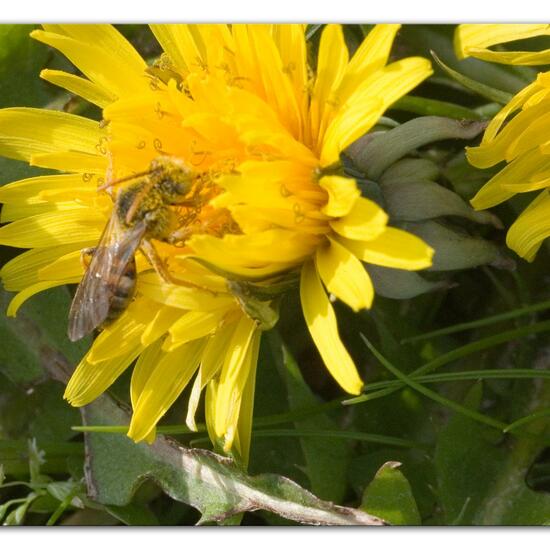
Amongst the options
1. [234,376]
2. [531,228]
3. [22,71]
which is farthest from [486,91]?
[22,71]

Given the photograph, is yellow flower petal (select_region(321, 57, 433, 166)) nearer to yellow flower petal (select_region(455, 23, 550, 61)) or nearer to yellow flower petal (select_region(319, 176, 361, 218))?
yellow flower petal (select_region(319, 176, 361, 218))

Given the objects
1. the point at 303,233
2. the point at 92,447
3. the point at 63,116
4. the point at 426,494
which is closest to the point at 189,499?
the point at 92,447

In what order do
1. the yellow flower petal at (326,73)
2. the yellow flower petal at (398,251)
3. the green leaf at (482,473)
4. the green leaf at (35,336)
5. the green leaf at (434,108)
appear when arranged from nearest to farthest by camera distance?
the yellow flower petal at (398,251), the yellow flower petal at (326,73), the green leaf at (482,473), the green leaf at (434,108), the green leaf at (35,336)

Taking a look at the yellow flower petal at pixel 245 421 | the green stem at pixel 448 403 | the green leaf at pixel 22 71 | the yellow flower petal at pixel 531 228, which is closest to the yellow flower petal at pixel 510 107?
the yellow flower petal at pixel 531 228

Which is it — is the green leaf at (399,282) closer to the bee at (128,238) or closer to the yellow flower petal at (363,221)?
the yellow flower petal at (363,221)

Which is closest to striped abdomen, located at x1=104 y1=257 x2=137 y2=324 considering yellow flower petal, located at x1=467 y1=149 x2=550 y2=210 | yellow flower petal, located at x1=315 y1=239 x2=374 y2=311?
yellow flower petal, located at x1=315 y1=239 x2=374 y2=311
